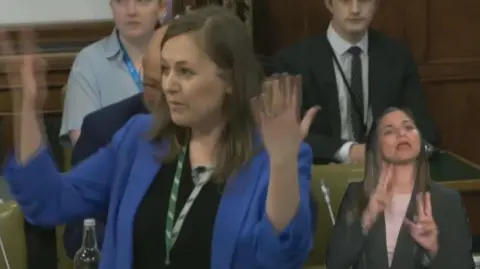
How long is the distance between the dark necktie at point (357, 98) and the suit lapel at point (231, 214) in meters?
1.66

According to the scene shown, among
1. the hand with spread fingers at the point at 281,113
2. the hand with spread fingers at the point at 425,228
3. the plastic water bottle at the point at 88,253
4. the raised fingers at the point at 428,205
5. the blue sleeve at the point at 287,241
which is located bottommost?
the plastic water bottle at the point at 88,253

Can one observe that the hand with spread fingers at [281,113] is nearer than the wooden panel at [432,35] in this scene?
Yes

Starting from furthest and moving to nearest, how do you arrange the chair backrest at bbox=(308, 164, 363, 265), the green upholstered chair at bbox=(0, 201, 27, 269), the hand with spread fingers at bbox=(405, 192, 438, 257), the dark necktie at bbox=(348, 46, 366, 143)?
the dark necktie at bbox=(348, 46, 366, 143), the chair backrest at bbox=(308, 164, 363, 265), the green upholstered chair at bbox=(0, 201, 27, 269), the hand with spread fingers at bbox=(405, 192, 438, 257)

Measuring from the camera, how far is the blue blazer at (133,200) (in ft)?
4.29

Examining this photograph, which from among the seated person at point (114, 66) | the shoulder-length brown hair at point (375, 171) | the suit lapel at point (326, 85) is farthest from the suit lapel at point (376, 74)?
the shoulder-length brown hair at point (375, 171)

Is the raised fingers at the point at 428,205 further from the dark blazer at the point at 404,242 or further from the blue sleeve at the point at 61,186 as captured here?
the blue sleeve at the point at 61,186

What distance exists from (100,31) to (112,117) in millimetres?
1902

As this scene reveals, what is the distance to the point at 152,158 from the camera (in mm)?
1454

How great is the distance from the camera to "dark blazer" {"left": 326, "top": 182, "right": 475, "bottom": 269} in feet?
5.58

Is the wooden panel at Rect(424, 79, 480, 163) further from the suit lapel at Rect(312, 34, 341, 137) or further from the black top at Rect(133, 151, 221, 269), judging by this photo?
the black top at Rect(133, 151, 221, 269)

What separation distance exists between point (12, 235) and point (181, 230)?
861 mm

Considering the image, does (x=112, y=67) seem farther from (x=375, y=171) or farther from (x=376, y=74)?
(x=375, y=171)

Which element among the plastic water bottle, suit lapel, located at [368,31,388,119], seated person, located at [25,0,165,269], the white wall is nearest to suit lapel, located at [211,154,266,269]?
the plastic water bottle

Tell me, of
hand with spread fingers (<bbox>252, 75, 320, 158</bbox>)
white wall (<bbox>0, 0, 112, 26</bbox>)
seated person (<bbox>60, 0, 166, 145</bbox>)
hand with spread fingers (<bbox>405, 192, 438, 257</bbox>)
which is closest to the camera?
hand with spread fingers (<bbox>252, 75, 320, 158</bbox>)
